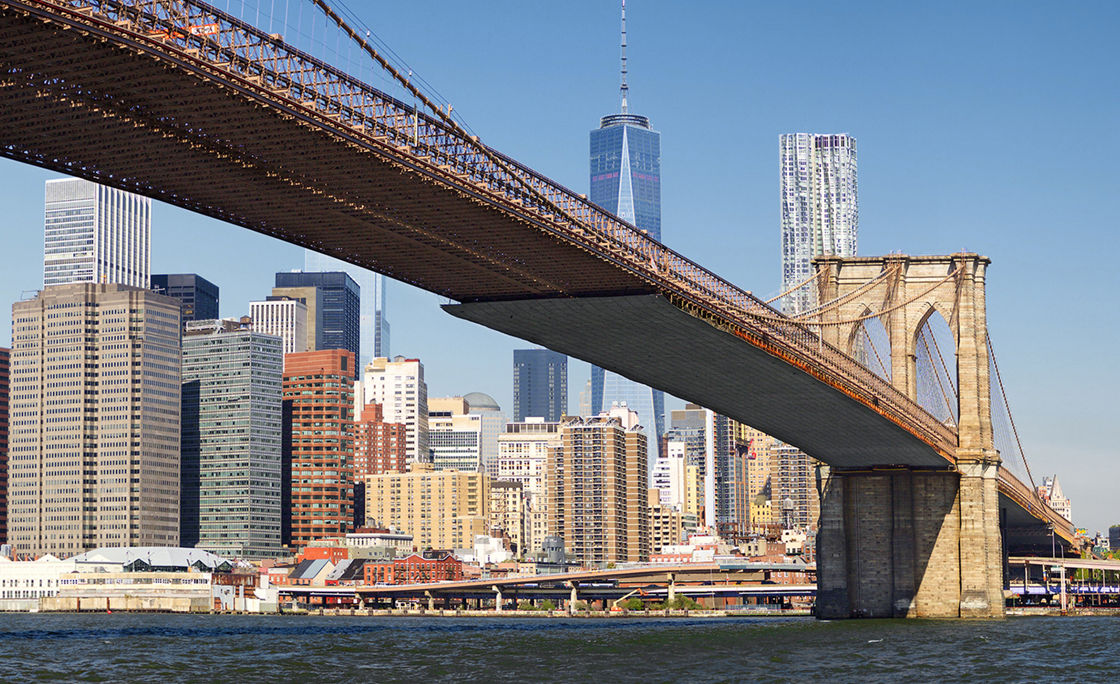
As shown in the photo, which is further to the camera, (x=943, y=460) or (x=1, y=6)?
(x=943, y=460)

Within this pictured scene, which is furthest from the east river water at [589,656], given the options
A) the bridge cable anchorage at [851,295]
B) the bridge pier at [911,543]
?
the bridge cable anchorage at [851,295]

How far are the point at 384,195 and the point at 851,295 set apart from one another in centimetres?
4413

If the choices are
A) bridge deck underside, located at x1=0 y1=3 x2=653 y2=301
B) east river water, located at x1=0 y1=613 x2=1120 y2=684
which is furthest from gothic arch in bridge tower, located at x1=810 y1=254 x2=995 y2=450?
bridge deck underside, located at x1=0 y1=3 x2=653 y2=301

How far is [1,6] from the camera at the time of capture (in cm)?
3641

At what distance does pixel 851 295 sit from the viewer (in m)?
90.7

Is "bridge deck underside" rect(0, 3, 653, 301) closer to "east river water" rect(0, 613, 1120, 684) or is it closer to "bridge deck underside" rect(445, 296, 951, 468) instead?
"bridge deck underside" rect(445, 296, 951, 468)

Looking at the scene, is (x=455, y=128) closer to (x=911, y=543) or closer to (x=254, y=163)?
(x=254, y=163)

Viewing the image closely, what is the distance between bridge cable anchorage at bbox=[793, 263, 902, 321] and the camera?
86812 mm

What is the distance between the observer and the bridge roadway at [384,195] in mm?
41094

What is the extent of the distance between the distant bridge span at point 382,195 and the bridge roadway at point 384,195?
0.08m

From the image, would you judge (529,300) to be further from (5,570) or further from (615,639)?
(5,570)

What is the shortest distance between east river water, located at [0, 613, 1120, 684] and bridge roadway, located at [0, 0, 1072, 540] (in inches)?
496

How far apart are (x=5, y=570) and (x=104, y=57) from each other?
567 ft

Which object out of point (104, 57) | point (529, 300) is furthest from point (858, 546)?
point (104, 57)
